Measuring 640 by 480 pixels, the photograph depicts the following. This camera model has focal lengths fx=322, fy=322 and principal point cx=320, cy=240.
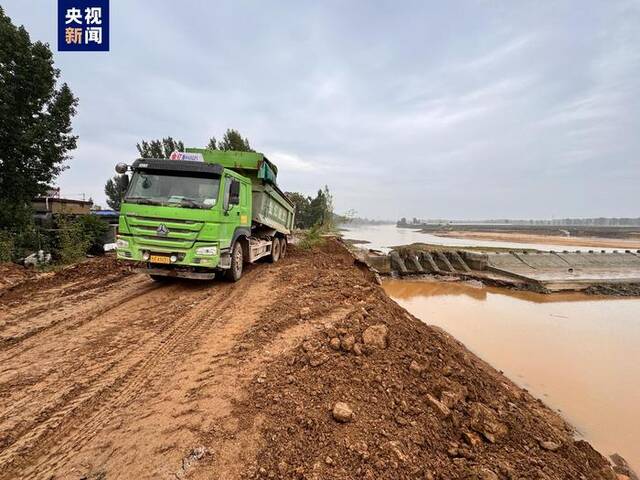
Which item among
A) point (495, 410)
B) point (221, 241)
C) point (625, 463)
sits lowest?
point (625, 463)

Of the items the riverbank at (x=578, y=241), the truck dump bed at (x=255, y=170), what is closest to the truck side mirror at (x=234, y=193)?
the truck dump bed at (x=255, y=170)

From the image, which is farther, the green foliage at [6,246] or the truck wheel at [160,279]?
the green foliage at [6,246]

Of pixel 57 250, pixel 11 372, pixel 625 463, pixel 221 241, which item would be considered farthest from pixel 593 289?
pixel 57 250

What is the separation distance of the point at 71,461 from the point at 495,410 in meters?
3.75

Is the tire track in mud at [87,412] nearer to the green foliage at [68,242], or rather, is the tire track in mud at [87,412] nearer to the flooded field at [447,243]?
the green foliage at [68,242]

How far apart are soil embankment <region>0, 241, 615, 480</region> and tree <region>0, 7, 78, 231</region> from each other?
787 centimetres

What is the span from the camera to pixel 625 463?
13.0ft

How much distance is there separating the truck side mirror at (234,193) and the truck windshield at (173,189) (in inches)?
13.1

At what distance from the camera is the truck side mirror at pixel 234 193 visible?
6550 mm

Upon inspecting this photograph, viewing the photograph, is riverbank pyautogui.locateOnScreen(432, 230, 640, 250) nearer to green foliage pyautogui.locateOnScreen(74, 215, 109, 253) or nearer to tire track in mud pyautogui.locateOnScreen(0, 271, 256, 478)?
tire track in mud pyautogui.locateOnScreen(0, 271, 256, 478)

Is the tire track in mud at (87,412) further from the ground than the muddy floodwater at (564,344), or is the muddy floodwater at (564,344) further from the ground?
the tire track in mud at (87,412)

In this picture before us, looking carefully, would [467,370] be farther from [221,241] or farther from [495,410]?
[221,241]

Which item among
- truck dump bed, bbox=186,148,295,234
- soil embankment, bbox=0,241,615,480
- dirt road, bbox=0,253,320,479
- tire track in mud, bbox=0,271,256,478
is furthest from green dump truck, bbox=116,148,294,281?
tire track in mud, bbox=0,271,256,478

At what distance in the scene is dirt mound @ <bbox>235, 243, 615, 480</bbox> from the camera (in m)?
2.30
